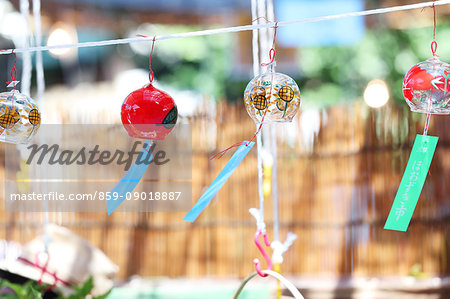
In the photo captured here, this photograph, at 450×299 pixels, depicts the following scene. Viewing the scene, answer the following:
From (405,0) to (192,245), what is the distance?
3.47 meters

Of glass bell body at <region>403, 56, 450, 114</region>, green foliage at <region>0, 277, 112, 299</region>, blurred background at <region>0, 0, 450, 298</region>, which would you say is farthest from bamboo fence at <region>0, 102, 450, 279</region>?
glass bell body at <region>403, 56, 450, 114</region>

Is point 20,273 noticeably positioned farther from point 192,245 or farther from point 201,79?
point 201,79

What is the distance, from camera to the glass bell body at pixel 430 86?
138 centimetres

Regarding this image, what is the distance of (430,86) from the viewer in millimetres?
1386

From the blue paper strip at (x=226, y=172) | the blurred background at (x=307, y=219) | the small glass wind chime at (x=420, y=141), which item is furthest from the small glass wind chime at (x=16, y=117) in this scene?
the blurred background at (x=307, y=219)

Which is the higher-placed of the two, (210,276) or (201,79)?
(201,79)

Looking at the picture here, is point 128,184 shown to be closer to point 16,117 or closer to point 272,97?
point 16,117

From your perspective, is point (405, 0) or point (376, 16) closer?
point (405, 0)

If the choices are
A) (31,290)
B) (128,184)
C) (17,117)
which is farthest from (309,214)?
(17,117)

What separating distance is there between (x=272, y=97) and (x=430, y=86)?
0.42 meters

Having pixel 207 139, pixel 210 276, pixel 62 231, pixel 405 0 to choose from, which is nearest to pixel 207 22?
Result: pixel 405 0

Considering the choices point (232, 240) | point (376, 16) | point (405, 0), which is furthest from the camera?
point (376, 16)

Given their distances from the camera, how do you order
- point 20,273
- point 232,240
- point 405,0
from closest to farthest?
point 20,273 → point 232,240 → point 405,0

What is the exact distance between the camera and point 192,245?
356 centimetres
